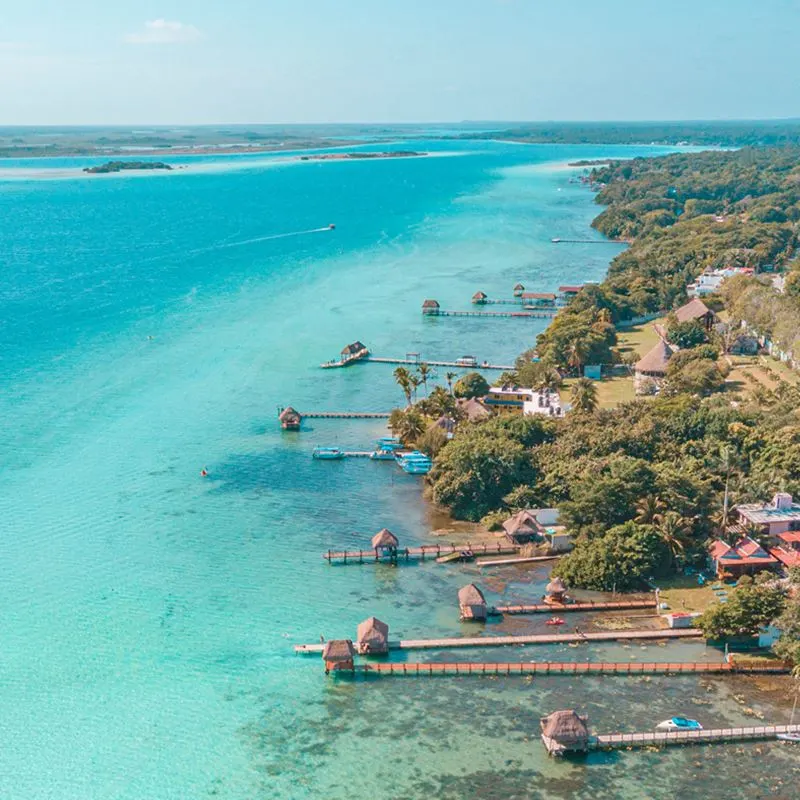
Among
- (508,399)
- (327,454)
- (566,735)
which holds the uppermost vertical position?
(566,735)

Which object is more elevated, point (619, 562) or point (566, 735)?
point (619, 562)

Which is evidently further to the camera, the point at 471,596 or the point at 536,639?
the point at 471,596

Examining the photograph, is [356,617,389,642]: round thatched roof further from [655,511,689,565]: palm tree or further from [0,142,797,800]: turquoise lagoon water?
[655,511,689,565]: palm tree

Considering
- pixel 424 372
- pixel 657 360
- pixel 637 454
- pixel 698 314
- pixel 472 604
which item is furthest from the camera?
pixel 698 314

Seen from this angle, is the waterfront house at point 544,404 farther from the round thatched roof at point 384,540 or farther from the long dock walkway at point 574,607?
the long dock walkway at point 574,607

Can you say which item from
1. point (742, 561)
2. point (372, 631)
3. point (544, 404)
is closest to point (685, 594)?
point (742, 561)

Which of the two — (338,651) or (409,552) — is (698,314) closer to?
(409,552)

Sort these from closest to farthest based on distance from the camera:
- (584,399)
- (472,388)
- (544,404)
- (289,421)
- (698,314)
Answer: (584,399) < (544,404) < (289,421) < (472,388) < (698,314)
